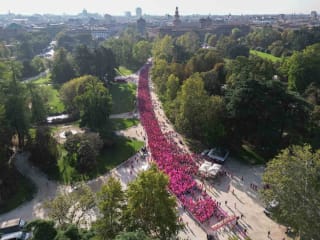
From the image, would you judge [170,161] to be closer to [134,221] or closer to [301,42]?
[134,221]

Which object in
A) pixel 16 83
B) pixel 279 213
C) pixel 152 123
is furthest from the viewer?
pixel 152 123

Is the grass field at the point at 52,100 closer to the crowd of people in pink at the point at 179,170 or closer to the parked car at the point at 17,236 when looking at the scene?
the crowd of people in pink at the point at 179,170

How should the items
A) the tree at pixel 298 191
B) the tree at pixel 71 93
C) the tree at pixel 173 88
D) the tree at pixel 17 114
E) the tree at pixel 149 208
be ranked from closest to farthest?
the tree at pixel 298 191 → the tree at pixel 149 208 → the tree at pixel 17 114 → the tree at pixel 173 88 → the tree at pixel 71 93

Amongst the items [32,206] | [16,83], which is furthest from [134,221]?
[16,83]

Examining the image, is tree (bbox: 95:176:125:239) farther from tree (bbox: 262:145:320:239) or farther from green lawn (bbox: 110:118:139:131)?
green lawn (bbox: 110:118:139:131)

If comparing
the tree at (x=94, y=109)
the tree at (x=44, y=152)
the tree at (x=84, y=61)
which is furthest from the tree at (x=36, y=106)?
the tree at (x=84, y=61)

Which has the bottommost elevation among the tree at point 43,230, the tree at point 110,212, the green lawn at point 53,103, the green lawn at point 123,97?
the green lawn at point 123,97
